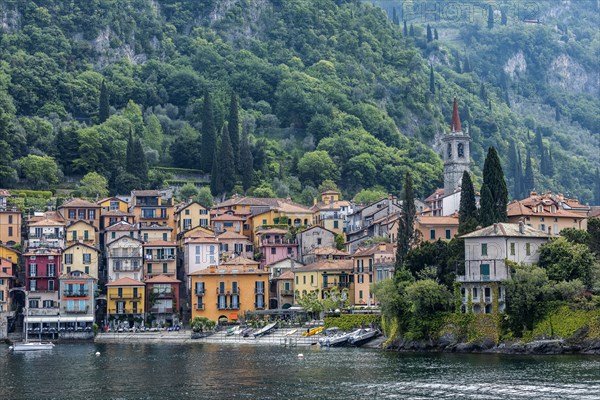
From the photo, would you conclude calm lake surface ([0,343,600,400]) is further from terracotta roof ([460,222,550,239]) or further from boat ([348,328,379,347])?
terracotta roof ([460,222,550,239])

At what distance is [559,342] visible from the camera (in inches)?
3740

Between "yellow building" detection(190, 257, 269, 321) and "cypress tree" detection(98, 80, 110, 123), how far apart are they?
6550 centimetres

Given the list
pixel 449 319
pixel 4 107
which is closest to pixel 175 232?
pixel 4 107

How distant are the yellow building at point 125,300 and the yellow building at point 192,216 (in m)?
21.0

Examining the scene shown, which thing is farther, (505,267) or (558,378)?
(505,267)

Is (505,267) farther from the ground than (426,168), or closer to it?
closer to it

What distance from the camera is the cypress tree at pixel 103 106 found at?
194500 mm

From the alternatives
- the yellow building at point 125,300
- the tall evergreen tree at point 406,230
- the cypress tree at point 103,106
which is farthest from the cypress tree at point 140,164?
the tall evergreen tree at point 406,230

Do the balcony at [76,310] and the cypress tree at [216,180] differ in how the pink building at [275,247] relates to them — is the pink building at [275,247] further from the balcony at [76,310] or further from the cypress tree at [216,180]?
the cypress tree at [216,180]

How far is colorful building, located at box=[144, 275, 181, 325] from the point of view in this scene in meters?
135

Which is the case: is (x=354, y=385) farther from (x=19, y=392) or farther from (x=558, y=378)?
(x=19, y=392)

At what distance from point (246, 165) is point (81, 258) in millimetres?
45972

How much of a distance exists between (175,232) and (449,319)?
60.1 metres

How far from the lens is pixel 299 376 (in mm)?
86375
